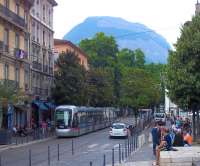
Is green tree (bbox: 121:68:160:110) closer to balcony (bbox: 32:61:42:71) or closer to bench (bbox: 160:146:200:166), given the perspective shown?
balcony (bbox: 32:61:42:71)

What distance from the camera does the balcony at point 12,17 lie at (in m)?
52.6

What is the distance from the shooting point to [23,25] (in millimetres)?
59281

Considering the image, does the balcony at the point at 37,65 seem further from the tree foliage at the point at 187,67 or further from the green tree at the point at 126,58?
the green tree at the point at 126,58

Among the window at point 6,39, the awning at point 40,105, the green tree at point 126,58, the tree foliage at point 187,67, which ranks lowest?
the awning at point 40,105

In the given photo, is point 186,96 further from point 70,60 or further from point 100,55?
point 100,55

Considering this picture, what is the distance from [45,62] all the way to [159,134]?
1930 inches

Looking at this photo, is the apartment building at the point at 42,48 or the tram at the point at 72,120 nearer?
the tram at the point at 72,120

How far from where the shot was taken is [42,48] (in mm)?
71562

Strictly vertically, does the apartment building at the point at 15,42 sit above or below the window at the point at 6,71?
above

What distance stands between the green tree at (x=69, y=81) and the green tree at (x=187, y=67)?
35.8 meters

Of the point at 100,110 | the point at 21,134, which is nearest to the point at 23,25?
the point at 21,134

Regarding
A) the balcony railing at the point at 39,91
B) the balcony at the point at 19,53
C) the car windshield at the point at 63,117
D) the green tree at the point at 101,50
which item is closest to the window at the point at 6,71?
the balcony at the point at 19,53

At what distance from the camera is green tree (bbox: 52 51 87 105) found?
230 ft

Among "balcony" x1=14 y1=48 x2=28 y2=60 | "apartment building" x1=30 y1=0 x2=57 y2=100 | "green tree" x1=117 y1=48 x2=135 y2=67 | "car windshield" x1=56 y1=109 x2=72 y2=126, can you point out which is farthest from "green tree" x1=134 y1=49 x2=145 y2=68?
"car windshield" x1=56 y1=109 x2=72 y2=126
